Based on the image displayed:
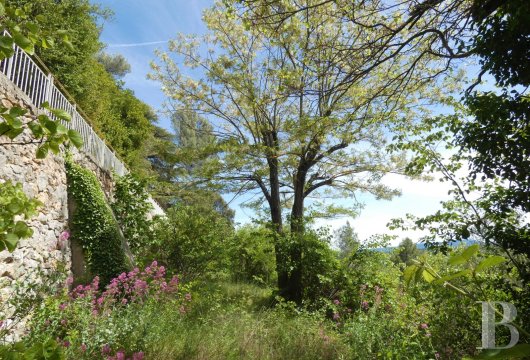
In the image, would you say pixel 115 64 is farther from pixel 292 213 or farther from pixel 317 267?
pixel 317 267

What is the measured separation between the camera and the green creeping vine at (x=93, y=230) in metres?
8.23

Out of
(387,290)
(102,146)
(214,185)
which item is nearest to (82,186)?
(102,146)

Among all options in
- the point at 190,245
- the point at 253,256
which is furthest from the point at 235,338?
the point at 253,256

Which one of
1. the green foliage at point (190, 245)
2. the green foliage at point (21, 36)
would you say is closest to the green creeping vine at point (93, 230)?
the green foliage at point (190, 245)

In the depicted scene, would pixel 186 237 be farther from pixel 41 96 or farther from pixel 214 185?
pixel 41 96

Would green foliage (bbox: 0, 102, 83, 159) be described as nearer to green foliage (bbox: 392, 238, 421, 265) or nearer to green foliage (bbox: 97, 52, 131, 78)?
green foliage (bbox: 392, 238, 421, 265)

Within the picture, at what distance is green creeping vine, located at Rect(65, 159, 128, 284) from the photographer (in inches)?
324

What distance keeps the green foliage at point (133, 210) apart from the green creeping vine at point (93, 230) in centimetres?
192

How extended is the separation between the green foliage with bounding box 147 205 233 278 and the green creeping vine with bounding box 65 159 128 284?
2325mm

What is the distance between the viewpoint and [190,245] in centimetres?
1127

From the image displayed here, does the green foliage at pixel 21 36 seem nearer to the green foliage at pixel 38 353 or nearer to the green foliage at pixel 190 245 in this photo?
the green foliage at pixel 38 353

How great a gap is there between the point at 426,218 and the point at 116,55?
2762 centimetres

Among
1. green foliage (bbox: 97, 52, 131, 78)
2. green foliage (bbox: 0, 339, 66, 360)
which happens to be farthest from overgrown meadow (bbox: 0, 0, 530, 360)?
green foliage (bbox: 97, 52, 131, 78)

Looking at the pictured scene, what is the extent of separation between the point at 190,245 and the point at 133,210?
1.93 metres
